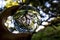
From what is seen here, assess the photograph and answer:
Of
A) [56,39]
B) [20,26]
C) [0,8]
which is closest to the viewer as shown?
[56,39]

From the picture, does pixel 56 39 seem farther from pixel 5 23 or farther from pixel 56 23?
pixel 5 23

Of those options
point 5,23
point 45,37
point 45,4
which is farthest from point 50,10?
point 5,23

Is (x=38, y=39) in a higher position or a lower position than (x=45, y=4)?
lower

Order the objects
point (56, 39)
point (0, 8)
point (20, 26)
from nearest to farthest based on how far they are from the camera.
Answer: point (56, 39) < point (20, 26) < point (0, 8)

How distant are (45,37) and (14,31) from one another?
20 centimetres

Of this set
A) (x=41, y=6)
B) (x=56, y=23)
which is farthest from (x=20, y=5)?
(x=56, y=23)

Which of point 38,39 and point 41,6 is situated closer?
point 38,39

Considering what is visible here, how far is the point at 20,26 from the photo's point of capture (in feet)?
3.22

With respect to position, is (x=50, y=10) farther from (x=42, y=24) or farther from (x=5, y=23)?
(x=5, y=23)

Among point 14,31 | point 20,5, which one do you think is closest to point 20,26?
point 14,31

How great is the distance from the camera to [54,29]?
92 cm

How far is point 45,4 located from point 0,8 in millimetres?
315

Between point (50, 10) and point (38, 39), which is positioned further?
point (50, 10)

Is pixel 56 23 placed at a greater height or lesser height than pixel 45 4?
lesser
